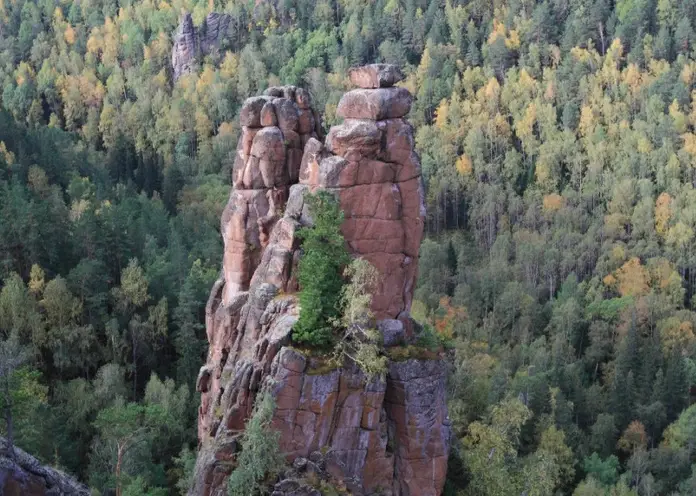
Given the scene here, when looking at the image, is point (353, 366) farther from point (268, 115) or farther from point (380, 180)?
point (268, 115)

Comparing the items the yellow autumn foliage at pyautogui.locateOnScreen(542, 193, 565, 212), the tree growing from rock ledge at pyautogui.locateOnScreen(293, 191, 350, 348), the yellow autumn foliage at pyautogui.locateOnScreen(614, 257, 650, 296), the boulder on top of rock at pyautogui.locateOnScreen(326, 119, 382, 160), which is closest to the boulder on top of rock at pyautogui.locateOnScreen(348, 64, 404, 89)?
the boulder on top of rock at pyautogui.locateOnScreen(326, 119, 382, 160)

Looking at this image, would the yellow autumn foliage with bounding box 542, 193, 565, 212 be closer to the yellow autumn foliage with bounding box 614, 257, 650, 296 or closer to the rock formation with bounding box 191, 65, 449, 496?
the yellow autumn foliage with bounding box 614, 257, 650, 296

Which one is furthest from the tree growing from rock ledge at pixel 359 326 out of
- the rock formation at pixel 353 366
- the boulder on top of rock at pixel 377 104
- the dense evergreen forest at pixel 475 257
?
the dense evergreen forest at pixel 475 257

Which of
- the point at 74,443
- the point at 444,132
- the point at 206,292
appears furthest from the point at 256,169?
the point at 444,132

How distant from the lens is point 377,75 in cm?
3825

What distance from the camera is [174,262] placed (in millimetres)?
86812

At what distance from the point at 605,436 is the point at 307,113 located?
5360 cm

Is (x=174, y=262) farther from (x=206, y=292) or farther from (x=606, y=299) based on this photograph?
(x=606, y=299)

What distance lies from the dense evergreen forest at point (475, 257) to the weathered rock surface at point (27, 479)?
23.9 ft

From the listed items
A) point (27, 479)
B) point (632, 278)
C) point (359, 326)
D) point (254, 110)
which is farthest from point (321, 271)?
point (632, 278)

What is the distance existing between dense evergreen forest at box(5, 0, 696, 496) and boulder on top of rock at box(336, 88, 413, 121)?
12950 millimetres

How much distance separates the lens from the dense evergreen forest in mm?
64250

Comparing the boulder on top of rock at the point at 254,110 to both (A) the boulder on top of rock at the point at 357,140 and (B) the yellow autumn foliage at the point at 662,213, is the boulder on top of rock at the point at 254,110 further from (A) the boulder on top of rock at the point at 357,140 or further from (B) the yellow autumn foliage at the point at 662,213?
(B) the yellow autumn foliage at the point at 662,213

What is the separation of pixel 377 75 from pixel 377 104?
1370mm
